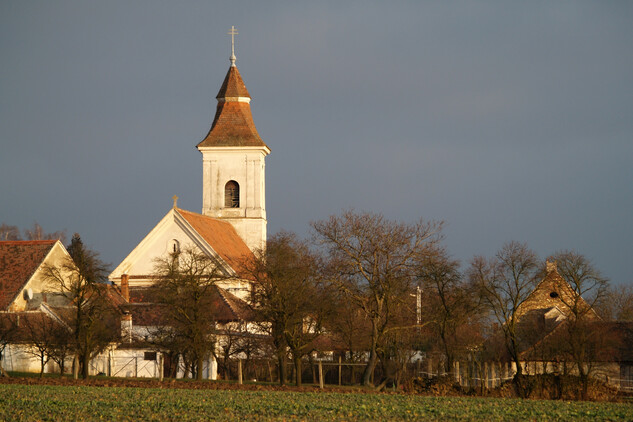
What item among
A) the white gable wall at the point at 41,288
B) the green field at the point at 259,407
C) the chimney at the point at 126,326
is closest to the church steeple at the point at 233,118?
the white gable wall at the point at 41,288

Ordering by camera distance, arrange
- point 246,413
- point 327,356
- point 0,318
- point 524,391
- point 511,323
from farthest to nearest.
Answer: point 327,356, point 0,318, point 511,323, point 524,391, point 246,413

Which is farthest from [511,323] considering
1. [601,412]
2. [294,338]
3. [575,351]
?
[601,412]

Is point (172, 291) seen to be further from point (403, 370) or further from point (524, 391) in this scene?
point (524, 391)

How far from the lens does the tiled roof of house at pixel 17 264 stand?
53.1m

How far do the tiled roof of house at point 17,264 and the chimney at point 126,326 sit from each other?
20.4ft

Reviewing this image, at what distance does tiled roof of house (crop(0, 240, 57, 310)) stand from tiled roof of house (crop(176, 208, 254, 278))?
891 centimetres

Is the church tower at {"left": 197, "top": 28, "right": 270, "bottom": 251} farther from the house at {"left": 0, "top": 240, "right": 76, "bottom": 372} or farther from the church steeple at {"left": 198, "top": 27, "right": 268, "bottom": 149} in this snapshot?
the house at {"left": 0, "top": 240, "right": 76, "bottom": 372}

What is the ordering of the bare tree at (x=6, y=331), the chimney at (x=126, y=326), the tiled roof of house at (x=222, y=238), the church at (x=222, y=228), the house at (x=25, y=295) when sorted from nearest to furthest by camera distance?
the bare tree at (x=6, y=331)
the house at (x=25, y=295)
the chimney at (x=126, y=326)
the church at (x=222, y=228)
the tiled roof of house at (x=222, y=238)

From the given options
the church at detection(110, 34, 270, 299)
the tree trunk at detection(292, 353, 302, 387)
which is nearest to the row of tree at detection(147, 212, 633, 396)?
the tree trunk at detection(292, 353, 302, 387)

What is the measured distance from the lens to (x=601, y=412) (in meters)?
29.4

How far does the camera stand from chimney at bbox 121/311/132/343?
168 feet

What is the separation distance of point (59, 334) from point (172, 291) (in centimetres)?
546

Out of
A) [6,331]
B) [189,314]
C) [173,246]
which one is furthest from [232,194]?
[6,331]

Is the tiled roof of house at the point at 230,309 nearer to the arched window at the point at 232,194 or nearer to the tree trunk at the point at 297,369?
the tree trunk at the point at 297,369
